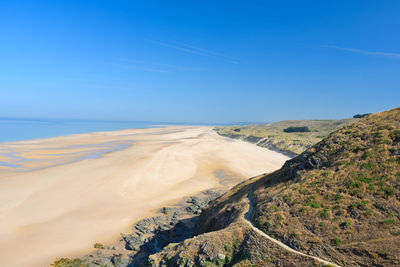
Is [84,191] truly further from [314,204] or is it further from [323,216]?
[323,216]

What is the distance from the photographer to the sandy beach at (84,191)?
917 inches

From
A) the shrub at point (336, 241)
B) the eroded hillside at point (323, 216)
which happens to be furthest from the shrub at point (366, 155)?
the shrub at point (336, 241)

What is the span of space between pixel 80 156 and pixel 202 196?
44.6 metres

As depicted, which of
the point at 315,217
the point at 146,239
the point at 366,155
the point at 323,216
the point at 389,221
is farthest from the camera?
the point at 146,239

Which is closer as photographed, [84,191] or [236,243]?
[236,243]

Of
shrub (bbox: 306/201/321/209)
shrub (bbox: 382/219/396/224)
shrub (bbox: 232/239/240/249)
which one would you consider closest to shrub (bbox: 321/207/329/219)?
shrub (bbox: 306/201/321/209)

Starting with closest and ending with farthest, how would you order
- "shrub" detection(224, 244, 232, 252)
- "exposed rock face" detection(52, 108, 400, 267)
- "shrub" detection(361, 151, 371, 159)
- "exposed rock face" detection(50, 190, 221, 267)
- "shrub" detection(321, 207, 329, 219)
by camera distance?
"exposed rock face" detection(52, 108, 400, 267), "shrub" detection(224, 244, 232, 252), "shrub" detection(321, 207, 329, 219), "shrub" detection(361, 151, 371, 159), "exposed rock face" detection(50, 190, 221, 267)

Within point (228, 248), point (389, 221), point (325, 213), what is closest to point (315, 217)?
point (325, 213)

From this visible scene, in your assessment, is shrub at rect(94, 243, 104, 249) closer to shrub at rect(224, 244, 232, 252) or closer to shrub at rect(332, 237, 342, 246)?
shrub at rect(224, 244, 232, 252)

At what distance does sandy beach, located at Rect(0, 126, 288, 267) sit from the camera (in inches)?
917

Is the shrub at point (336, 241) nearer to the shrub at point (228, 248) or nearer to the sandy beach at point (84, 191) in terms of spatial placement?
the shrub at point (228, 248)

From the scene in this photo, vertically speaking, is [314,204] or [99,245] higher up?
[314,204]

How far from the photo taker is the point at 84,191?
121 feet

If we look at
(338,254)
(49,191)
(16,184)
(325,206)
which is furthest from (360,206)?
(16,184)
